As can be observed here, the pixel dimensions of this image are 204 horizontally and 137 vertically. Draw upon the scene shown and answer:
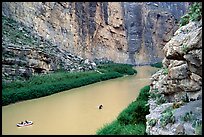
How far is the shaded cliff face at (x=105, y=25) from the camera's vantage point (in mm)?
42281

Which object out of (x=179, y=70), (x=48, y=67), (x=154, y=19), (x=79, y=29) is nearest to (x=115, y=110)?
(x=179, y=70)

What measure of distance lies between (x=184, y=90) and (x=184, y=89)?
0.04m

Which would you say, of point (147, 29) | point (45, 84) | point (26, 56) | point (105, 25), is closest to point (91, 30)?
point (105, 25)

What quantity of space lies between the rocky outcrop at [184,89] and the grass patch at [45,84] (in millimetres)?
13161

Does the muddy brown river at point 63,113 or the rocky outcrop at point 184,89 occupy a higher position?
the rocky outcrop at point 184,89

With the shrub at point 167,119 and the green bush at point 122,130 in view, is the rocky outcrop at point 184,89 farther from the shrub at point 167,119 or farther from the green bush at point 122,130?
the green bush at point 122,130

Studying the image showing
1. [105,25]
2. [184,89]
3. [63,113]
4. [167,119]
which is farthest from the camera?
[105,25]

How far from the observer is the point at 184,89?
Result: 11.0m

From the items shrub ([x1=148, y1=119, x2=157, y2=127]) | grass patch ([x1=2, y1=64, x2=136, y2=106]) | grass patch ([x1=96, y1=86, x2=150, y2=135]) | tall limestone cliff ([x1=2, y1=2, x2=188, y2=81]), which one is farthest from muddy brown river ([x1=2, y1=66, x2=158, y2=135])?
tall limestone cliff ([x1=2, y1=2, x2=188, y2=81])

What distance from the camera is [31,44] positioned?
31562mm

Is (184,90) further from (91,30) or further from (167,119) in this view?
(91,30)

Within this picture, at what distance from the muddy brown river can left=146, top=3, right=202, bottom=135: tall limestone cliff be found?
422 cm

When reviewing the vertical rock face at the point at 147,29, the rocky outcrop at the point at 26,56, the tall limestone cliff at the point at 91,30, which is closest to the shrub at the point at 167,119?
the rocky outcrop at the point at 26,56

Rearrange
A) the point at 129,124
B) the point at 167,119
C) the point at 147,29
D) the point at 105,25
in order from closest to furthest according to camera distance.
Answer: the point at 167,119 < the point at 129,124 < the point at 105,25 < the point at 147,29
